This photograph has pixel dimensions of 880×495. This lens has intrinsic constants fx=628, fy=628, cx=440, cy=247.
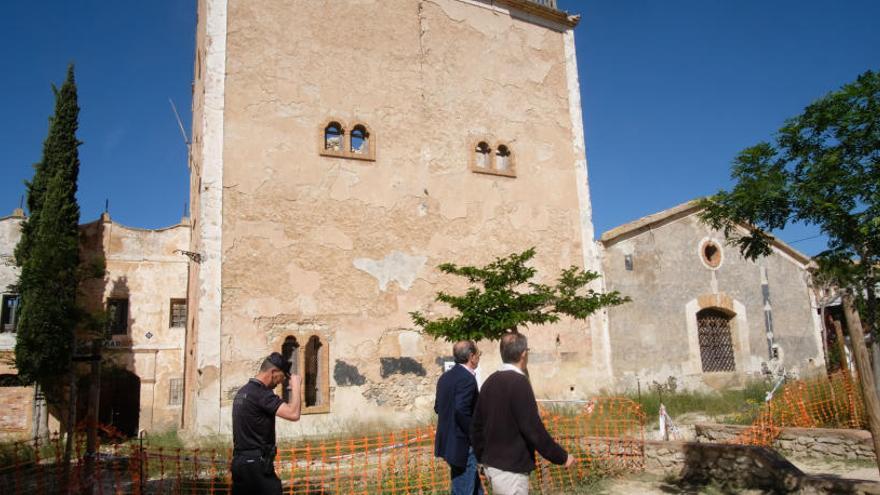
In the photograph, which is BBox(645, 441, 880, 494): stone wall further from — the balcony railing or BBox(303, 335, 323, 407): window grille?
the balcony railing

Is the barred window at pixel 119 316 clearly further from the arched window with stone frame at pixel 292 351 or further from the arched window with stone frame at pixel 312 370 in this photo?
the arched window with stone frame at pixel 312 370

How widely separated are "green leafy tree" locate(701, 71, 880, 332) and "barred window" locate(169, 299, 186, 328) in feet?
53.5

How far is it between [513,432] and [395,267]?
9.87 m

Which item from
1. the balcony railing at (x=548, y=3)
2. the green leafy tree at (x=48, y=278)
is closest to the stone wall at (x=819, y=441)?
the balcony railing at (x=548, y=3)

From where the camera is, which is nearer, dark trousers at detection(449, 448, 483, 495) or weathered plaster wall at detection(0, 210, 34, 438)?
dark trousers at detection(449, 448, 483, 495)

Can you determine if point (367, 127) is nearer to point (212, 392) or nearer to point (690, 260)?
point (212, 392)

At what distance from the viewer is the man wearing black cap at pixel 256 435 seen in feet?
15.6

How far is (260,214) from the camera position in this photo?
13.0 metres

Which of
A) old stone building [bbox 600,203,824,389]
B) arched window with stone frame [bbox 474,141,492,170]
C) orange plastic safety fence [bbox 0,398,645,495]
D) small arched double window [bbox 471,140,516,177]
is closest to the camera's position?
orange plastic safety fence [bbox 0,398,645,495]

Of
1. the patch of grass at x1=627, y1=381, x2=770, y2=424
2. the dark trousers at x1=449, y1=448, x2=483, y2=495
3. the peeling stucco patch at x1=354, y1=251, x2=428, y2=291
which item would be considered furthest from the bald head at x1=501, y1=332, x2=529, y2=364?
the patch of grass at x1=627, y1=381, x2=770, y2=424

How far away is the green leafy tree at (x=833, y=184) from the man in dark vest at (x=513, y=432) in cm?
308

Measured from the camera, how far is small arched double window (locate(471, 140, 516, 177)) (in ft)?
50.4

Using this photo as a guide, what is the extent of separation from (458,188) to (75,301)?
11.0 m

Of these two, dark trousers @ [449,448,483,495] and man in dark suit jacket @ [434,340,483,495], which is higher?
man in dark suit jacket @ [434,340,483,495]
